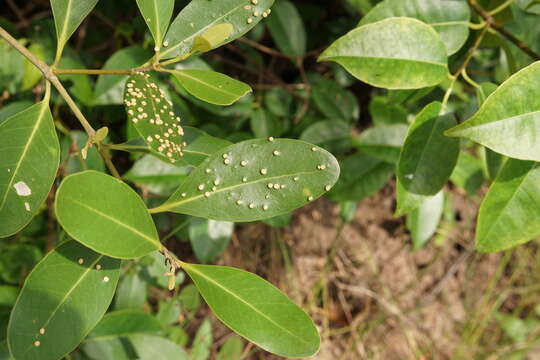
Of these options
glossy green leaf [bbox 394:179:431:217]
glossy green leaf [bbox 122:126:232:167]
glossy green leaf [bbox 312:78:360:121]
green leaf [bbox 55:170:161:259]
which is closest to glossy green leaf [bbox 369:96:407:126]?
glossy green leaf [bbox 312:78:360:121]

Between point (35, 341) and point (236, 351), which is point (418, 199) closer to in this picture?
point (35, 341)

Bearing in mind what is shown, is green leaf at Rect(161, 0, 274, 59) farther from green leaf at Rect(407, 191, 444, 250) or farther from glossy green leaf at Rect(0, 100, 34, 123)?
green leaf at Rect(407, 191, 444, 250)

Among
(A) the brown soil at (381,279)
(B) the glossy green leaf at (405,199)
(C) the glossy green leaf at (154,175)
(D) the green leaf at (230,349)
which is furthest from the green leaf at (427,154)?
(A) the brown soil at (381,279)

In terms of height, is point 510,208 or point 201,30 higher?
point 201,30

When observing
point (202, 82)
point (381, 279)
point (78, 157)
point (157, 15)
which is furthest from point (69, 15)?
point (381, 279)

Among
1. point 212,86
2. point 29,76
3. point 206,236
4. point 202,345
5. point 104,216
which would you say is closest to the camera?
point 104,216

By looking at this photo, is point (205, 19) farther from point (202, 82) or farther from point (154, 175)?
point (154, 175)

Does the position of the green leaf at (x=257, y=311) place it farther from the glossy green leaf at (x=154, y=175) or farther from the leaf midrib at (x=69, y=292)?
the glossy green leaf at (x=154, y=175)
